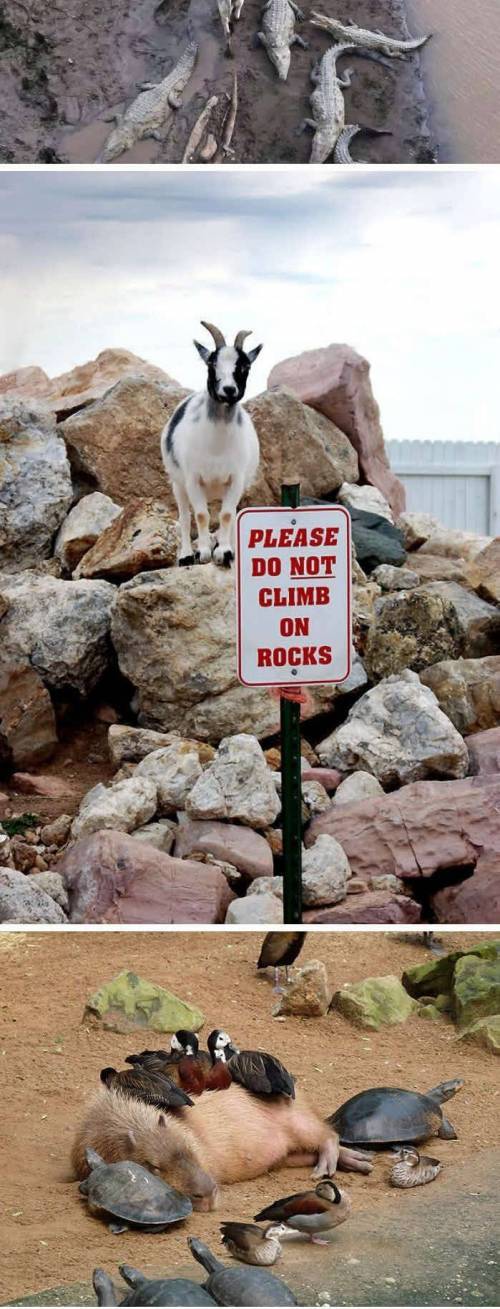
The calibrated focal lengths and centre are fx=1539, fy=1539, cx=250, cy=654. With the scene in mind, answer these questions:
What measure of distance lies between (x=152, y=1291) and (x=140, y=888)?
275 cm

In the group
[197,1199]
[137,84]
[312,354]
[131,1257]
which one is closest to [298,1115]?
[197,1199]

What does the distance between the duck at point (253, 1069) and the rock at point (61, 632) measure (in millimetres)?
3247

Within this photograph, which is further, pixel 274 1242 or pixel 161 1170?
pixel 161 1170

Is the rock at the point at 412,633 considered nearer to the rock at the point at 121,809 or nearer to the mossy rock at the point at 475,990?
the rock at the point at 121,809

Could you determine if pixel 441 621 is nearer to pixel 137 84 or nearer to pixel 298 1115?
pixel 137 84

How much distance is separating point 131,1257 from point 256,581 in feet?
7.83

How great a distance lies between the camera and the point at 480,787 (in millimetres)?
7098

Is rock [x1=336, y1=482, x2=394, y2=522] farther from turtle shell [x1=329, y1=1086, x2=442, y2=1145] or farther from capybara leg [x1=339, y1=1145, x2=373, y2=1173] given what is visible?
capybara leg [x1=339, y1=1145, x2=373, y2=1173]

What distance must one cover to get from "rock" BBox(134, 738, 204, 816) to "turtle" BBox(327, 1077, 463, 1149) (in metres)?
2.33

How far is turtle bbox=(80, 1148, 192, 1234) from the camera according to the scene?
4.19 metres

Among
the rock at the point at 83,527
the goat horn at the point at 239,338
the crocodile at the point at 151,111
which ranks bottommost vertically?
the rock at the point at 83,527

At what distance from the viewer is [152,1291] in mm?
3844

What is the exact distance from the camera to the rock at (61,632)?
7.83 meters

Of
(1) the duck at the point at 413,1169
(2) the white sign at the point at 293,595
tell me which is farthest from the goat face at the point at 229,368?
(1) the duck at the point at 413,1169
